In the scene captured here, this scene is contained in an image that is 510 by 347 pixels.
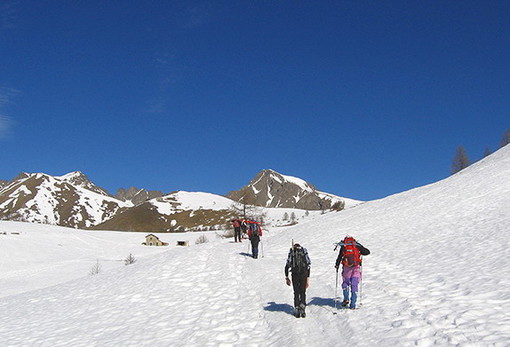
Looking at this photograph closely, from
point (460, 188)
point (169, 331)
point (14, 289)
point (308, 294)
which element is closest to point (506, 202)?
point (460, 188)

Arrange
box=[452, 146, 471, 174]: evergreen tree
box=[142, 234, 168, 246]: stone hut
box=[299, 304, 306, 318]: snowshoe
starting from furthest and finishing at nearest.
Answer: box=[452, 146, 471, 174]: evergreen tree < box=[142, 234, 168, 246]: stone hut < box=[299, 304, 306, 318]: snowshoe

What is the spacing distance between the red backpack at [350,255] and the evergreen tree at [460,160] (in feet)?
435

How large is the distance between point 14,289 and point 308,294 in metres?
32.9

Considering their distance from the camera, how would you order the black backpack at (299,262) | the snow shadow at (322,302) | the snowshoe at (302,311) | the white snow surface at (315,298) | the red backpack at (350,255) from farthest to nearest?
the snow shadow at (322,302), the black backpack at (299,262), the red backpack at (350,255), the snowshoe at (302,311), the white snow surface at (315,298)

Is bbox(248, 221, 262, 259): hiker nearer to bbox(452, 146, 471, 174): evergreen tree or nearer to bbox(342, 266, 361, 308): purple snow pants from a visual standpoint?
bbox(342, 266, 361, 308): purple snow pants

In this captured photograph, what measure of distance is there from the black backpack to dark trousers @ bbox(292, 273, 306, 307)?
161 mm

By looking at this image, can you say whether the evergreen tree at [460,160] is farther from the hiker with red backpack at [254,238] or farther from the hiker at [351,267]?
the hiker at [351,267]

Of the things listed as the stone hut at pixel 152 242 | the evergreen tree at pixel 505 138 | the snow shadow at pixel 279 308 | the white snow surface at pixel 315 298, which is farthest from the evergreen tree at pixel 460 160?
the snow shadow at pixel 279 308

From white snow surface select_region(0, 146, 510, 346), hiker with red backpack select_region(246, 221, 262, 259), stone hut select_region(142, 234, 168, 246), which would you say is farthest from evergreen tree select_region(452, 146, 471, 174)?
hiker with red backpack select_region(246, 221, 262, 259)

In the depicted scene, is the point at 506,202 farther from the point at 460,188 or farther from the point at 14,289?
the point at 14,289

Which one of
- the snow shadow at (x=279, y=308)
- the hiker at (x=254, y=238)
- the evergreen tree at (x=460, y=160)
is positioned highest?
the evergreen tree at (x=460, y=160)

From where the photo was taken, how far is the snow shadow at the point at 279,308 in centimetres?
1396

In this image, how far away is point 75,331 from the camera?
49.0 feet

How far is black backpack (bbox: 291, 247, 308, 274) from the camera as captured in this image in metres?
13.4
